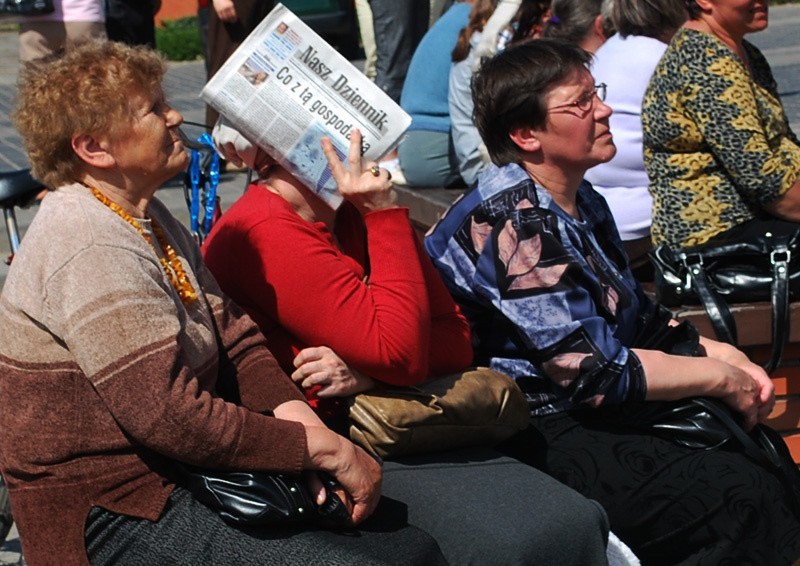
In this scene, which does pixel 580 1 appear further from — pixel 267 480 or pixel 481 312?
pixel 267 480

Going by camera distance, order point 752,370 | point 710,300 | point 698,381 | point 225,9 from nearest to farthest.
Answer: point 698,381 < point 752,370 < point 710,300 < point 225,9

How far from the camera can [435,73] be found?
5672 millimetres

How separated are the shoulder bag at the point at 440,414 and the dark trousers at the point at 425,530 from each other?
0.06 metres

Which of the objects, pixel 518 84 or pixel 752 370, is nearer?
pixel 518 84

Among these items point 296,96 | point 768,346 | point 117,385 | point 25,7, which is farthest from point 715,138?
point 25,7

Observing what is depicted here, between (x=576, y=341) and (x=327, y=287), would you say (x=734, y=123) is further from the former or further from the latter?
(x=327, y=287)

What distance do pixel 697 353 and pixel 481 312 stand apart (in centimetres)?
63

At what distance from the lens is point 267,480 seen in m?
2.36

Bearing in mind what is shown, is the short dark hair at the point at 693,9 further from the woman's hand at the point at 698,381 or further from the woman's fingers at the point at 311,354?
the woman's fingers at the point at 311,354

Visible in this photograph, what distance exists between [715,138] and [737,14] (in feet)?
1.39

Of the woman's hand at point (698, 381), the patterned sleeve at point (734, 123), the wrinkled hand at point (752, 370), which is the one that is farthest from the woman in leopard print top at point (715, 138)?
the woman's hand at point (698, 381)

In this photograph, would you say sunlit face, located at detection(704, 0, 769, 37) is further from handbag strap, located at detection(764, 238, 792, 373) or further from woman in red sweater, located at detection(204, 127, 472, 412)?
woman in red sweater, located at detection(204, 127, 472, 412)

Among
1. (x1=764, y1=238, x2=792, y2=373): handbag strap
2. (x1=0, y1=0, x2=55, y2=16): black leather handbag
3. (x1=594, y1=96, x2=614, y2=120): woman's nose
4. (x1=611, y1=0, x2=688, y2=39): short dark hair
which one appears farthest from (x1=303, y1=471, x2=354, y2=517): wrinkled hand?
(x1=0, y1=0, x2=55, y2=16): black leather handbag

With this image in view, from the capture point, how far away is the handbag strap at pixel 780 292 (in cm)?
369
